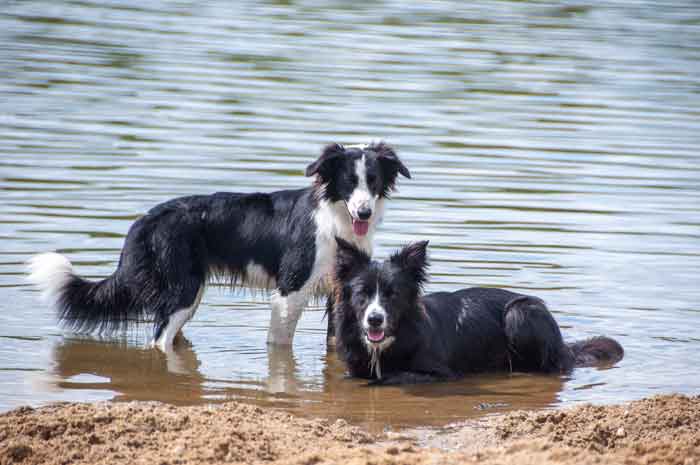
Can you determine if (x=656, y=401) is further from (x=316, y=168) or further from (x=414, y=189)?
(x=414, y=189)

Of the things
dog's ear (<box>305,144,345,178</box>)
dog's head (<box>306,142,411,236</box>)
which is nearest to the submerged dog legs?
dog's head (<box>306,142,411,236</box>)

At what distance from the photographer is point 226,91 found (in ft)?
59.9

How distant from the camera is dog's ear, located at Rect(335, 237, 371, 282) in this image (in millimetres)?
8680

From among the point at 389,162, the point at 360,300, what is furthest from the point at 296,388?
the point at 389,162

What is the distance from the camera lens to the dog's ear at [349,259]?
28.5 feet

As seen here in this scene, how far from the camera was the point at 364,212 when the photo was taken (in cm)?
905

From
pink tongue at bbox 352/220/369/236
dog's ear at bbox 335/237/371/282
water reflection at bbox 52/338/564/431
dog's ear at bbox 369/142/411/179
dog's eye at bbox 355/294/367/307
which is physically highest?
dog's ear at bbox 369/142/411/179

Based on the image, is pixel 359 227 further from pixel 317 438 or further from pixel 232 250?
pixel 317 438

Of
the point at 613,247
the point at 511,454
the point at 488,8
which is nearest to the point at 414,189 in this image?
the point at 613,247

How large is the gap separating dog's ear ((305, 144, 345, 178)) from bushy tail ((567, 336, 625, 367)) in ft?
6.84

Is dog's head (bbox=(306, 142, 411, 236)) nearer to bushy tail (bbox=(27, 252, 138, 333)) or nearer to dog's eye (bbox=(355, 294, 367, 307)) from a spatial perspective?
dog's eye (bbox=(355, 294, 367, 307))

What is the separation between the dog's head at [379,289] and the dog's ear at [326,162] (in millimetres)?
672

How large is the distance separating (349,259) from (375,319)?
1.64 ft

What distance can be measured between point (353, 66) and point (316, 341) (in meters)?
11.3
